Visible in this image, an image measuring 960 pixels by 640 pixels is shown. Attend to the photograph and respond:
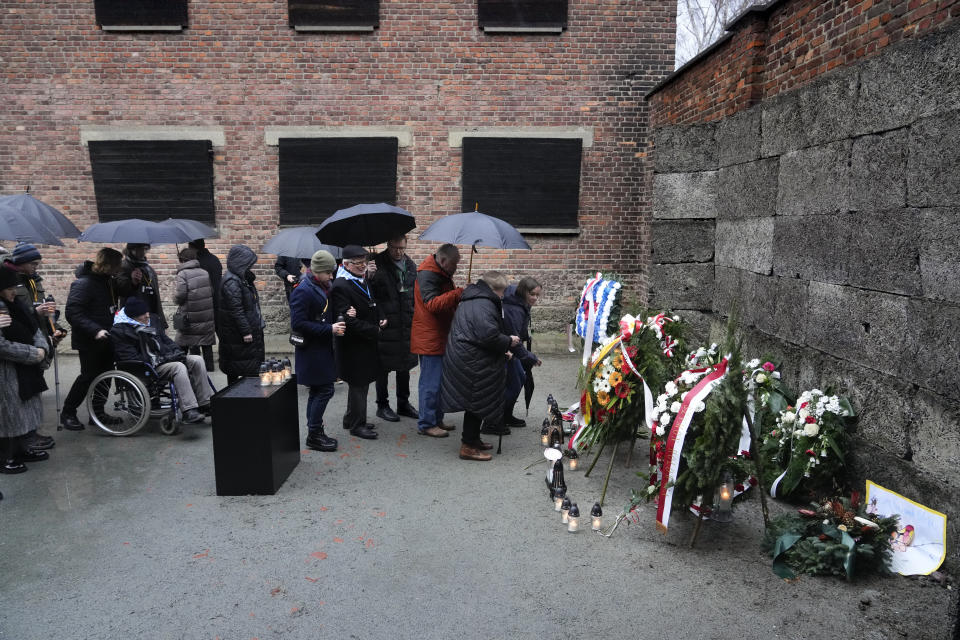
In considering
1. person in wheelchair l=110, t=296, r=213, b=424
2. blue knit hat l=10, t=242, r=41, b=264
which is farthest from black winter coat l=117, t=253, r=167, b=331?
blue knit hat l=10, t=242, r=41, b=264

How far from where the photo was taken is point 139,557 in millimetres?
4520

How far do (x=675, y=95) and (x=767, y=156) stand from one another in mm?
3497

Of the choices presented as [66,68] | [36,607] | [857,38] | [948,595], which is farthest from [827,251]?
[66,68]

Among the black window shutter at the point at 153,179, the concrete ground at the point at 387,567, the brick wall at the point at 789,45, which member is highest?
the brick wall at the point at 789,45

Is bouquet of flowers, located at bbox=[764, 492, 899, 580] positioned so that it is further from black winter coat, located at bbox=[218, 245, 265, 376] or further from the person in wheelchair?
the person in wheelchair

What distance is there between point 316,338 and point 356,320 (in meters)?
0.40

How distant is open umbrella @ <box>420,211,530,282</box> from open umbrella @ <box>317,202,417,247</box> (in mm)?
444

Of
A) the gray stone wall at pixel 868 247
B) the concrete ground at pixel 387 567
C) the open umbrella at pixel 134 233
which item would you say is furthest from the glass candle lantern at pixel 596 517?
the open umbrella at pixel 134 233

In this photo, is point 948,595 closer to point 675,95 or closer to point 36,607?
point 36,607

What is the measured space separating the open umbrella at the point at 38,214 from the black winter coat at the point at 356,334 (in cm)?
312

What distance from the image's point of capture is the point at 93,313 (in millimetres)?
6898

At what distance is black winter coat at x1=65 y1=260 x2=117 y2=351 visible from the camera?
22.2 feet

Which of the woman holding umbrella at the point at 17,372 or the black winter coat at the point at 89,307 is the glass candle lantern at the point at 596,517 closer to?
the woman holding umbrella at the point at 17,372

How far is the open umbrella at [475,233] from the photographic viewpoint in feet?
20.2
